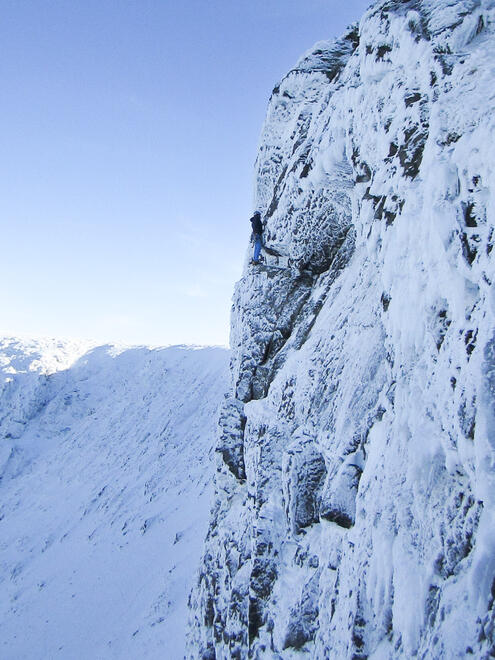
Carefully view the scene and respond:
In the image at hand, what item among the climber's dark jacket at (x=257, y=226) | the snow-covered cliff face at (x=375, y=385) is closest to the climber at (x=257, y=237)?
the climber's dark jacket at (x=257, y=226)

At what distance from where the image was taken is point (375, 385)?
760cm

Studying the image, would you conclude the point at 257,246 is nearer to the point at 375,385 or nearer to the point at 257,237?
the point at 257,237

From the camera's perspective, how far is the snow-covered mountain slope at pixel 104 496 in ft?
60.8

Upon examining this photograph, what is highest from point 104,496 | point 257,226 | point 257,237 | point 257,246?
point 257,226

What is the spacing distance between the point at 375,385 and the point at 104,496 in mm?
30175

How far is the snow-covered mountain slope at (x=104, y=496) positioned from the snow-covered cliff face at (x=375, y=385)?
8.70 meters

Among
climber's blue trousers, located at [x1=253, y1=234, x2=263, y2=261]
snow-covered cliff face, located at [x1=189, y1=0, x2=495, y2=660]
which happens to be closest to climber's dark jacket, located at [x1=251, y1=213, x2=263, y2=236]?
climber's blue trousers, located at [x1=253, y1=234, x2=263, y2=261]

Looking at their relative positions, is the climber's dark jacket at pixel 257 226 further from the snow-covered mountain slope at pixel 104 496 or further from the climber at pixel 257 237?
the snow-covered mountain slope at pixel 104 496

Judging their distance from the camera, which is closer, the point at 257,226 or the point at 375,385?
the point at 375,385

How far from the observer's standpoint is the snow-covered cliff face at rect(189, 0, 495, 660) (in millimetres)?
4504

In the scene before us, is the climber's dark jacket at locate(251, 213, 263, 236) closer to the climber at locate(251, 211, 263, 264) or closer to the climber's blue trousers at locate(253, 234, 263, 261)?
the climber at locate(251, 211, 263, 264)

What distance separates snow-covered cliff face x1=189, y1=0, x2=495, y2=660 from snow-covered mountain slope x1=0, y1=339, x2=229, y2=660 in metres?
8.70

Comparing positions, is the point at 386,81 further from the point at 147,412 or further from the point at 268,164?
the point at 147,412

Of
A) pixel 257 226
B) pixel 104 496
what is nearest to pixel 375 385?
pixel 257 226
